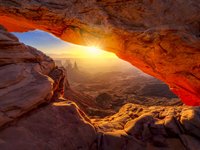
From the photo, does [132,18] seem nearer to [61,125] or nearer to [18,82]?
[18,82]

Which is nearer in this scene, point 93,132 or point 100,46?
point 93,132

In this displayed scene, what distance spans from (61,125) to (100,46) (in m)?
8.05

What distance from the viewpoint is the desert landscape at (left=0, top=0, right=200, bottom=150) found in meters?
5.79

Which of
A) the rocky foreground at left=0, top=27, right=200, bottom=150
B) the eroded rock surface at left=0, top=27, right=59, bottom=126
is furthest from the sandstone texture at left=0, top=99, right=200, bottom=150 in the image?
the eroded rock surface at left=0, top=27, right=59, bottom=126

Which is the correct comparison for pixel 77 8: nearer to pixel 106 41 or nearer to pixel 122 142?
pixel 106 41

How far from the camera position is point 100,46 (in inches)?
518

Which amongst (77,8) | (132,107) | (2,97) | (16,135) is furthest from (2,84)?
(77,8)

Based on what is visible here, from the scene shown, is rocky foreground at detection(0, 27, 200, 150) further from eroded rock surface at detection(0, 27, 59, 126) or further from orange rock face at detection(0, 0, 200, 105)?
orange rock face at detection(0, 0, 200, 105)

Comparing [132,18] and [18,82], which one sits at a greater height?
[132,18]

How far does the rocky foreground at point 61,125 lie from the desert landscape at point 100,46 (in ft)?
0.09

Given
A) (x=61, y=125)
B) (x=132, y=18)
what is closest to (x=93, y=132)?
(x=61, y=125)

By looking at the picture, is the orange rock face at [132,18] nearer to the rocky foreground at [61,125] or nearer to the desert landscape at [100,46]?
the desert landscape at [100,46]

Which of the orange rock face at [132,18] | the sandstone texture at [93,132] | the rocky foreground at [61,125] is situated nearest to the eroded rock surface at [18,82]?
the rocky foreground at [61,125]

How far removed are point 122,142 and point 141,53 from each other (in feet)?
24.7
